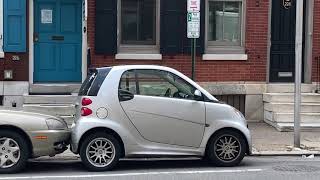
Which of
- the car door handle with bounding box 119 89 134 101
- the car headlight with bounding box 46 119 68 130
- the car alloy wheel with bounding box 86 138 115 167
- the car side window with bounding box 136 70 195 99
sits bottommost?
the car alloy wheel with bounding box 86 138 115 167

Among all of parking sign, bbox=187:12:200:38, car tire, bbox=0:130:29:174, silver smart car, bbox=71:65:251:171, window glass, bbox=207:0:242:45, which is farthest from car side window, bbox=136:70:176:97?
window glass, bbox=207:0:242:45

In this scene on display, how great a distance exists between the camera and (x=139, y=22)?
14.7 m

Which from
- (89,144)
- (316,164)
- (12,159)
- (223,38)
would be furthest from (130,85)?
(223,38)

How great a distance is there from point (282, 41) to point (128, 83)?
23.1ft

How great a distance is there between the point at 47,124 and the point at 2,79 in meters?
5.44

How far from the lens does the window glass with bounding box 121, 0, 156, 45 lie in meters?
14.7

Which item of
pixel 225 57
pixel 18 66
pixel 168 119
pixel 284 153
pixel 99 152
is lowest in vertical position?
pixel 284 153

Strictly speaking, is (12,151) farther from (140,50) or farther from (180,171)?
(140,50)

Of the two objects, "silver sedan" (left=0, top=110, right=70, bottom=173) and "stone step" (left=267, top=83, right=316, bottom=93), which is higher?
"stone step" (left=267, top=83, right=316, bottom=93)

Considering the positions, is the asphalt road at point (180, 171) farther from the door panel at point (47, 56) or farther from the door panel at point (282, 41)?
the door panel at point (282, 41)

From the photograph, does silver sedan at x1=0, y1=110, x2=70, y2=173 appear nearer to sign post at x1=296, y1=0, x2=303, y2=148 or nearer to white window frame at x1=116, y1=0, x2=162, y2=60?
sign post at x1=296, y1=0, x2=303, y2=148

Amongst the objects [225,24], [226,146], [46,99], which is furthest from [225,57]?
[226,146]

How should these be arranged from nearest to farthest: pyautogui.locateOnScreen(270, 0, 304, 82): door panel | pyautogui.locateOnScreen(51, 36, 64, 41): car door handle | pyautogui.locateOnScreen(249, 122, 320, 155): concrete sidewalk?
pyautogui.locateOnScreen(249, 122, 320, 155): concrete sidewalk → pyautogui.locateOnScreen(51, 36, 64, 41): car door handle → pyautogui.locateOnScreen(270, 0, 304, 82): door panel

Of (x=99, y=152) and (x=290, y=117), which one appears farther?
(x=290, y=117)
